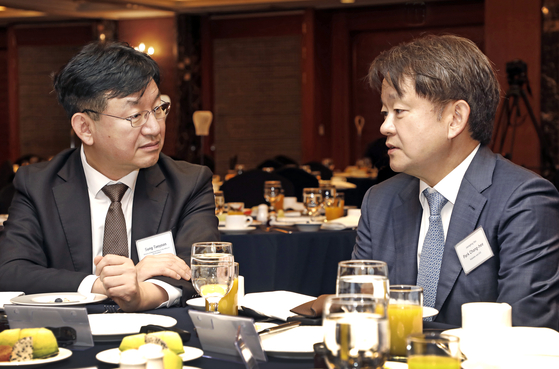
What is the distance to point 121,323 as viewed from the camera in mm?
1416

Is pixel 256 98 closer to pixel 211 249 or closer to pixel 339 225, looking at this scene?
pixel 339 225

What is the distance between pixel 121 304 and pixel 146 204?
1.85 ft

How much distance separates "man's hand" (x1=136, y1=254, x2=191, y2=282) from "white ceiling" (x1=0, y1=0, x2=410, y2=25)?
942 cm

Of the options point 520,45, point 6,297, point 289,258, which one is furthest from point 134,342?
point 520,45

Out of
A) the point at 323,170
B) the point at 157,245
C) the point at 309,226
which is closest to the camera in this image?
the point at 157,245

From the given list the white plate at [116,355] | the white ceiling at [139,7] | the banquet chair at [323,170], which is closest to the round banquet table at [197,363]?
the white plate at [116,355]

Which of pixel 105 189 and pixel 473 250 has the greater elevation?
pixel 105 189

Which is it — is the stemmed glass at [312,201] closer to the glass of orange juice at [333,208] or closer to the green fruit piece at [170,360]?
the glass of orange juice at [333,208]

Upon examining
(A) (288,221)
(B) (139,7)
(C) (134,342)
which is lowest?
(A) (288,221)

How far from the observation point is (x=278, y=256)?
3.33 m

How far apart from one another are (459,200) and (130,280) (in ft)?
2.94

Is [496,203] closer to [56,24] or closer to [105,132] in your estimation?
[105,132]

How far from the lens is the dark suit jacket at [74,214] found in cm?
207

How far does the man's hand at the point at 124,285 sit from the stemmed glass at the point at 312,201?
2.29 metres
